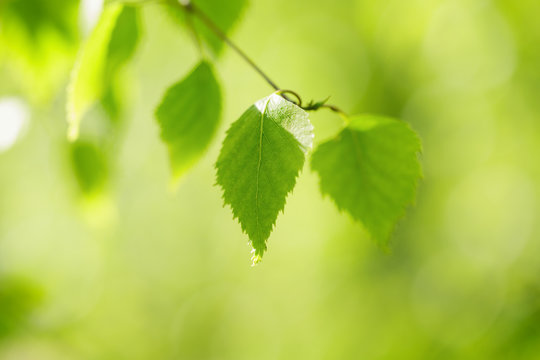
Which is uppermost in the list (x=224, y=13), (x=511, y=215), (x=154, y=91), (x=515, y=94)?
(x=224, y=13)

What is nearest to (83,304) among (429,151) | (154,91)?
(154,91)

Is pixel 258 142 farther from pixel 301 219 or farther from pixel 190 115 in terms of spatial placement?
pixel 301 219

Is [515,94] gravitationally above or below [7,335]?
below

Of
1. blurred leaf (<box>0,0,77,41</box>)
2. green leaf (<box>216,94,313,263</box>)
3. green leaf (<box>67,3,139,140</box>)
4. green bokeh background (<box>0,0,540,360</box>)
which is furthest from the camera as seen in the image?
green bokeh background (<box>0,0,540,360</box>)

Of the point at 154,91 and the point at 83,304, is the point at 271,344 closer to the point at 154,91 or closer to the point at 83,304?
the point at 83,304

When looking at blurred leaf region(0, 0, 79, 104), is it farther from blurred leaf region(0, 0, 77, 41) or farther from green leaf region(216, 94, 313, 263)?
green leaf region(216, 94, 313, 263)

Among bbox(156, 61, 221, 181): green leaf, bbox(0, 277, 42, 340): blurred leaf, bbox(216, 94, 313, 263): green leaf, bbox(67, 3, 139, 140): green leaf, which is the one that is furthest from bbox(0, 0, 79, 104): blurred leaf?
bbox(0, 277, 42, 340): blurred leaf
